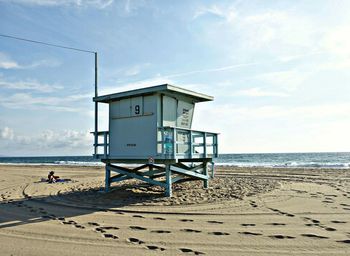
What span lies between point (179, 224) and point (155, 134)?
12.9 ft

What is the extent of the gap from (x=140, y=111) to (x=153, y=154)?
151cm

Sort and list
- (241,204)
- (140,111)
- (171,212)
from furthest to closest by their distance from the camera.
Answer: (140,111)
(241,204)
(171,212)

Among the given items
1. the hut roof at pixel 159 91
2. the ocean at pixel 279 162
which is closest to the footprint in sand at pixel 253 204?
the hut roof at pixel 159 91

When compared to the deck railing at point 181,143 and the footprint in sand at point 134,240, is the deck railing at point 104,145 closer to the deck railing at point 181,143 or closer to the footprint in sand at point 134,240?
the deck railing at point 181,143

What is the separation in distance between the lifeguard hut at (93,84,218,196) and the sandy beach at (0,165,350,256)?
1.12 meters

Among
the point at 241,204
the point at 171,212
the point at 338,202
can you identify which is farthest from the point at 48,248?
the point at 338,202

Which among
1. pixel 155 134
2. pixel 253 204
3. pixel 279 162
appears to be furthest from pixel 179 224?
pixel 279 162

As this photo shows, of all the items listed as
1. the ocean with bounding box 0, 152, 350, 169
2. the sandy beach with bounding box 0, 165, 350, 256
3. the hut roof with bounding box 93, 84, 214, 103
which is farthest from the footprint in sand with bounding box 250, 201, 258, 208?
the ocean with bounding box 0, 152, 350, 169

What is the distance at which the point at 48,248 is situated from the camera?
199 inches

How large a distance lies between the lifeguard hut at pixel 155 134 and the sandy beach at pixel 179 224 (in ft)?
3.67

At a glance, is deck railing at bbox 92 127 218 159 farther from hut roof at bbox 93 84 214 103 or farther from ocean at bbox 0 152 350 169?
ocean at bbox 0 152 350 169

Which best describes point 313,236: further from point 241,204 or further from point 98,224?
point 98,224

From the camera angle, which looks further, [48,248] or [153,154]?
[153,154]

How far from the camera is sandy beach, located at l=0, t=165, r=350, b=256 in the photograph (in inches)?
198
